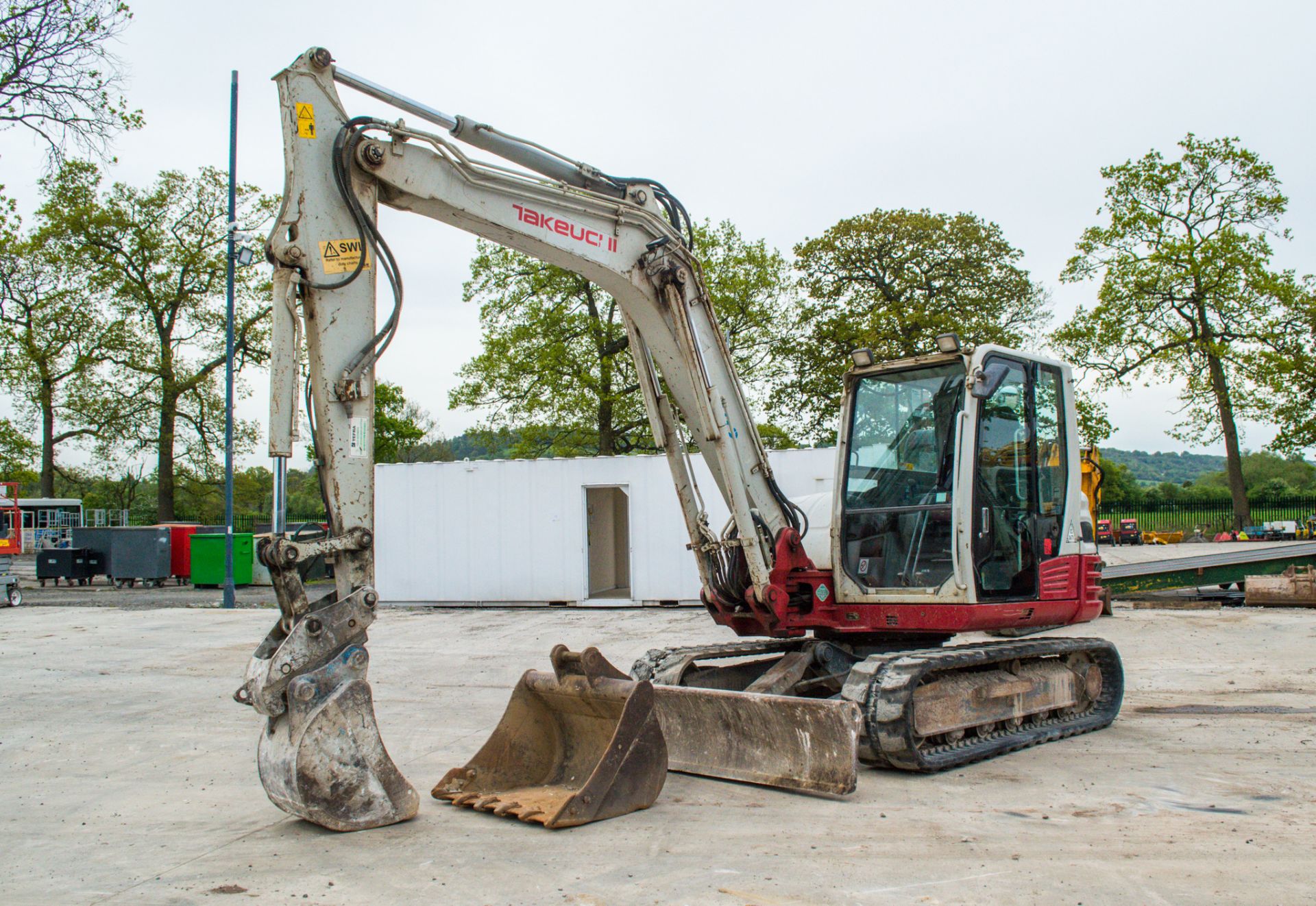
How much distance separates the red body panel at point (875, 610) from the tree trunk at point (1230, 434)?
29171 millimetres

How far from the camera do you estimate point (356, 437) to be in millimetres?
5418

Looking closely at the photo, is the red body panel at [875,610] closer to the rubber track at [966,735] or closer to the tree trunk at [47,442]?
the rubber track at [966,735]

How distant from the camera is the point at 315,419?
17.7 ft

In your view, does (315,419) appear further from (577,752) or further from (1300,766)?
(1300,766)

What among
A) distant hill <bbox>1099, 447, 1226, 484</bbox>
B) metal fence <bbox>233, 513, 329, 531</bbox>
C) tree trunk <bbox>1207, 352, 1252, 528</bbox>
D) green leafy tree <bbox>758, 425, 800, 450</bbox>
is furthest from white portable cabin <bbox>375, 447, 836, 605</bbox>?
distant hill <bbox>1099, 447, 1226, 484</bbox>

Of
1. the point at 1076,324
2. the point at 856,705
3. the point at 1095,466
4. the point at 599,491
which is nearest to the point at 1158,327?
the point at 1076,324

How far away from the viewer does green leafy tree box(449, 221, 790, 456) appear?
30.8 m

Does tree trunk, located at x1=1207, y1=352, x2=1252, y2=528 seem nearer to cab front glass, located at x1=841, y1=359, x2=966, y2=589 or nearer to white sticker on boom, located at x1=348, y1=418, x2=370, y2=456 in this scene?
cab front glass, located at x1=841, y1=359, x2=966, y2=589

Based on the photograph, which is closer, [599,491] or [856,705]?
[856,705]

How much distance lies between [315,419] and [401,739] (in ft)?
10.4

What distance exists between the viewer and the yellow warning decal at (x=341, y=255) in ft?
17.9

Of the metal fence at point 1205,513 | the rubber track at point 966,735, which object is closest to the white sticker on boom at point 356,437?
the rubber track at point 966,735

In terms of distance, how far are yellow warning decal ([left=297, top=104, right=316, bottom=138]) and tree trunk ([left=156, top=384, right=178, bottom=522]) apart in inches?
1315

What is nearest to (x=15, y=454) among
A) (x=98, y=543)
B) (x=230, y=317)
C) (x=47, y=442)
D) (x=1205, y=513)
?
(x=47, y=442)
